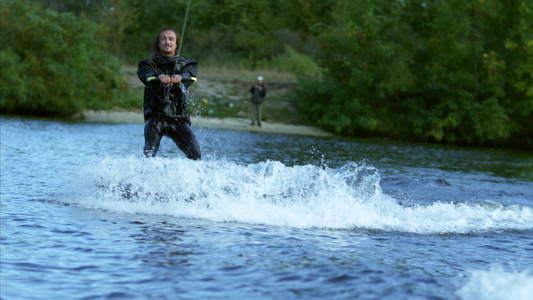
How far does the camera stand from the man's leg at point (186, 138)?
32.8 ft

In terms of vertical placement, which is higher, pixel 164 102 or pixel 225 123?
pixel 164 102

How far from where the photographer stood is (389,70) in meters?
34.1

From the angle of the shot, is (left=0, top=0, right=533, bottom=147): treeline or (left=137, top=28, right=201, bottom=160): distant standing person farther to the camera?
(left=0, top=0, right=533, bottom=147): treeline

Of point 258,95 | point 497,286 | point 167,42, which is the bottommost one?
point 497,286

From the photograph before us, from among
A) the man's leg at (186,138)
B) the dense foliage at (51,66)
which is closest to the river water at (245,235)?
the man's leg at (186,138)

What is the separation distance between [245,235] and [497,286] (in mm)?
2821

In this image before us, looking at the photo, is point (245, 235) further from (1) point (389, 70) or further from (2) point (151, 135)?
(1) point (389, 70)

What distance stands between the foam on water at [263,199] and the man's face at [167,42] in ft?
4.92

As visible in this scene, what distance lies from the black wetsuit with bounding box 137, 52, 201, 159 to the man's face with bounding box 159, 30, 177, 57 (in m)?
0.11

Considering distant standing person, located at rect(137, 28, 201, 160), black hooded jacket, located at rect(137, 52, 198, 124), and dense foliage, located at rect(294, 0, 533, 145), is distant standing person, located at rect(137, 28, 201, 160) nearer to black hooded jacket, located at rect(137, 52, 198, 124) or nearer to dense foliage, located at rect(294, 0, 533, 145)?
black hooded jacket, located at rect(137, 52, 198, 124)

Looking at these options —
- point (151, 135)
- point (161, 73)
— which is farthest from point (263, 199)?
point (161, 73)

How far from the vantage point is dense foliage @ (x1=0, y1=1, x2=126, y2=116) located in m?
31.1

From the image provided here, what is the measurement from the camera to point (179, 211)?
8.78 m

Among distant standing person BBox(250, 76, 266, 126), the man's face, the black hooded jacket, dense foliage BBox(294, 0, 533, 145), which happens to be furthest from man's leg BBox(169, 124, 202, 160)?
dense foliage BBox(294, 0, 533, 145)
